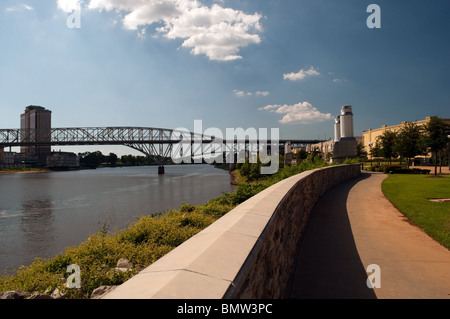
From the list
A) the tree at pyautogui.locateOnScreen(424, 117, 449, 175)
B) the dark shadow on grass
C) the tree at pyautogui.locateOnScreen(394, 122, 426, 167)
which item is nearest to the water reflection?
the dark shadow on grass

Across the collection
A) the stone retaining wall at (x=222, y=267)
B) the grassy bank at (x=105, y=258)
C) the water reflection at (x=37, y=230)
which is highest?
the stone retaining wall at (x=222, y=267)

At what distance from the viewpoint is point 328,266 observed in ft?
16.3

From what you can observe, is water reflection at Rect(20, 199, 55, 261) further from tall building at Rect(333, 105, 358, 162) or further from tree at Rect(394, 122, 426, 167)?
tall building at Rect(333, 105, 358, 162)

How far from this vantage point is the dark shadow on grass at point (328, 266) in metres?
4.06

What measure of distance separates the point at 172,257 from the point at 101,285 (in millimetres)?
2802

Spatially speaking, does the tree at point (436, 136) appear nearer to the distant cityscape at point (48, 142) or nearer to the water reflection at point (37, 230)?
the water reflection at point (37, 230)

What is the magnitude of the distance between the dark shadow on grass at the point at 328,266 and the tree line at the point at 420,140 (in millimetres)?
20678

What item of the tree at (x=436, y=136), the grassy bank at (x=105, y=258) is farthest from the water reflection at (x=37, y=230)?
the tree at (x=436, y=136)

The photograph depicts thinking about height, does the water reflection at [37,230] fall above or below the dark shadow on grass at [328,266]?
below

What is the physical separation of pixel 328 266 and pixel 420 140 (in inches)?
1015

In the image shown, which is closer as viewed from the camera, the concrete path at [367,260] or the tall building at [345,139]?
the concrete path at [367,260]

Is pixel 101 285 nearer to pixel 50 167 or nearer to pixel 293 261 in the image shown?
pixel 293 261

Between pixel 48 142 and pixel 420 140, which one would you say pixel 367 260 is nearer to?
pixel 420 140

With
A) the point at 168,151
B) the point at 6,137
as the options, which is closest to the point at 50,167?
the point at 6,137
